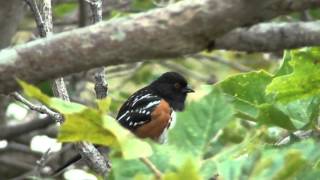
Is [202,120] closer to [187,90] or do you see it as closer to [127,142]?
[127,142]

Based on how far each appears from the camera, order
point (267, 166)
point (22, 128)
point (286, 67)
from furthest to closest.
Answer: point (22, 128), point (286, 67), point (267, 166)

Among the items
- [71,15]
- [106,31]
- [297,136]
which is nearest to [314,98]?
[297,136]

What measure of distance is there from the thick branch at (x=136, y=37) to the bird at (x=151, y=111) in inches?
135

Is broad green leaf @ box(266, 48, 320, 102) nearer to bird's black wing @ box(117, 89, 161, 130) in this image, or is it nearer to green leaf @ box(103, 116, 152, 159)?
green leaf @ box(103, 116, 152, 159)

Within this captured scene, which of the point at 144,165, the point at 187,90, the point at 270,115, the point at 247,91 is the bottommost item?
the point at 187,90

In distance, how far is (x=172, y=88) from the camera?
5754 millimetres

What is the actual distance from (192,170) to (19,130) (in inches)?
147

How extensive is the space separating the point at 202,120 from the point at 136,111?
3.50m

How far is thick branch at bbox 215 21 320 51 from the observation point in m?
1.46

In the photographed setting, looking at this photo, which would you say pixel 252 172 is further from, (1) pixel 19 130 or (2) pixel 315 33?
(1) pixel 19 130

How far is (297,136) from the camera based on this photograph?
244 centimetres

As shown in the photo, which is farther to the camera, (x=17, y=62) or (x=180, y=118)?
(x=180, y=118)

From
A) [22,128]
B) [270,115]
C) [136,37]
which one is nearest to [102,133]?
[136,37]

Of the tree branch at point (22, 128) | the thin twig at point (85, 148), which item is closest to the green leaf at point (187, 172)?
the thin twig at point (85, 148)
